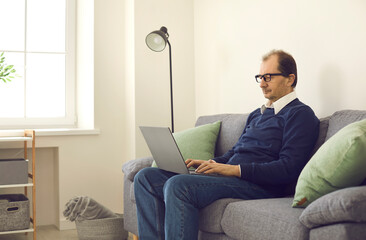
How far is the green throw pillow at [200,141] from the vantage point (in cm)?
321

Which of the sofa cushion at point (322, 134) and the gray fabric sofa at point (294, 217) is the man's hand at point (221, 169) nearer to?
the gray fabric sofa at point (294, 217)

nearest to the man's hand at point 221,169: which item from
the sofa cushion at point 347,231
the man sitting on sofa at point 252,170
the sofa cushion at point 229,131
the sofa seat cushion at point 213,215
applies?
the man sitting on sofa at point 252,170

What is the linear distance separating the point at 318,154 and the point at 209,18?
7.59 feet

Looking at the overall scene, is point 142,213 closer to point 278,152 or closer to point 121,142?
point 278,152

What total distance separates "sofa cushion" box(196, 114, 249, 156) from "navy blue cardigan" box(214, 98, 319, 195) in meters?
0.41

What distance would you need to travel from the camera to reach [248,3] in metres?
3.61

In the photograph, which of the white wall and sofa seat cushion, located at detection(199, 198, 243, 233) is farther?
the white wall

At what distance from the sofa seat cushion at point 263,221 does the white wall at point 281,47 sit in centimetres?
81

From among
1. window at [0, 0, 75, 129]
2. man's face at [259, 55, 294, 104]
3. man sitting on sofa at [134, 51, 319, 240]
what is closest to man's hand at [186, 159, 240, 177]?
man sitting on sofa at [134, 51, 319, 240]

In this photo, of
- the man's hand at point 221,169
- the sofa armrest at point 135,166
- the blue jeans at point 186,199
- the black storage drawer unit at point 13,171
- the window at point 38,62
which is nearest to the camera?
the blue jeans at point 186,199

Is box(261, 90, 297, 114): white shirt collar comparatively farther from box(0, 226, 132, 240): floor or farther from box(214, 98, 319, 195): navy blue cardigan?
box(0, 226, 132, 240): floor

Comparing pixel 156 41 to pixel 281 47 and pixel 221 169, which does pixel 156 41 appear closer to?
pixel 281 47

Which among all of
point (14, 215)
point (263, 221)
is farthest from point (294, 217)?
point (14, 215)

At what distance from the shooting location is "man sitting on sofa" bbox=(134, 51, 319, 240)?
7.75 feet
